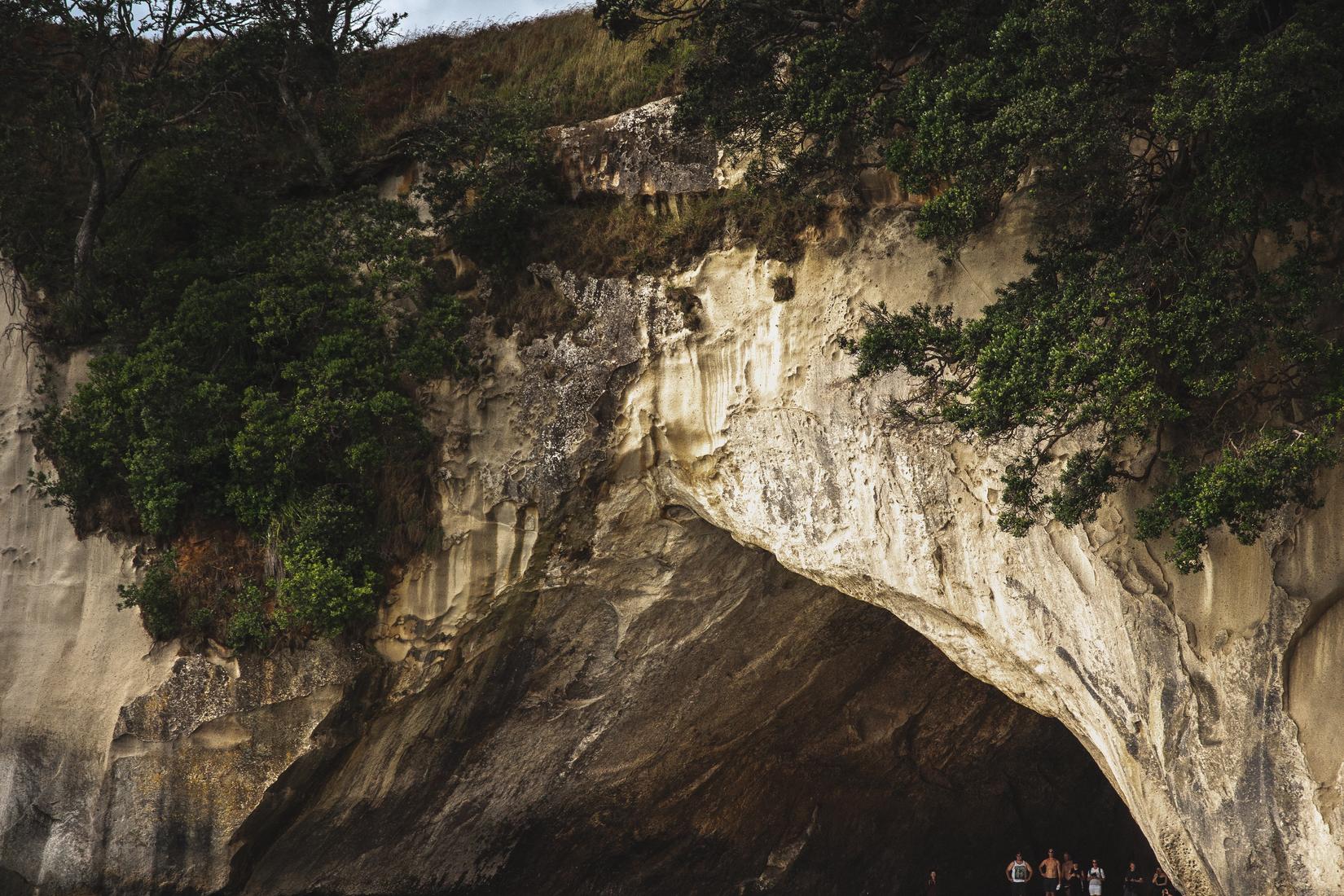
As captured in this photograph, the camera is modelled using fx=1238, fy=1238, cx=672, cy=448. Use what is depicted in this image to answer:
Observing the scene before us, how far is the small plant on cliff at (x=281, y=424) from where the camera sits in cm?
1572

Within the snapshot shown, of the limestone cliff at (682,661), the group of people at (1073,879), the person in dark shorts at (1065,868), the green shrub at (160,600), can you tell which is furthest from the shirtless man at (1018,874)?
the green shrub at (160,600)

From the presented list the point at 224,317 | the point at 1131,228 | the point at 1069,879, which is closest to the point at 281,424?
the point at 224,317

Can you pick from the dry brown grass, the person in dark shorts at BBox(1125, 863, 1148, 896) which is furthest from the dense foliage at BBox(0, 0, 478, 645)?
the person in dark shorts at BBox(1125, 863, 1148, 896)

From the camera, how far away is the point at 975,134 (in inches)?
454

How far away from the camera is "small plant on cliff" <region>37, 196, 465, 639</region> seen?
1572 cm

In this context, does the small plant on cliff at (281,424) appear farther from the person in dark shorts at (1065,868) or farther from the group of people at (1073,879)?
the person in dark shorts at (1065,868)

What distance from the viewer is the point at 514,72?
20016 millimetres

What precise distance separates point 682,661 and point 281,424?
6.55 m

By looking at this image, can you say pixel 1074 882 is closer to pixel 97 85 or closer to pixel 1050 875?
pixel 1050 875

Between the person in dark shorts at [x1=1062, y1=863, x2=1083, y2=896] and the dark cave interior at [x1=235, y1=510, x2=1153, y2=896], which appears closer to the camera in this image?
the dark cave interior at [x1=235, y1=510, x2=1153, y2=896]

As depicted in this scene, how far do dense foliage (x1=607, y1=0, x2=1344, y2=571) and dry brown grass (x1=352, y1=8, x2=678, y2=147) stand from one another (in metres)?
5.13

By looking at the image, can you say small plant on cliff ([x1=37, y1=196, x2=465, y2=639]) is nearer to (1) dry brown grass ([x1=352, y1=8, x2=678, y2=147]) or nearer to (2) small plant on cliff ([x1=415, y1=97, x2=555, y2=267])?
(2) small plant on cliff ([x1=415, y1=97, x2=555, y2=267])

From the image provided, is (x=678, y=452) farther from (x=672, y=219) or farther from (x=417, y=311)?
(x=417, y=311)

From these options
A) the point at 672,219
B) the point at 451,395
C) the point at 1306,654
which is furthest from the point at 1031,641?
the point at 451,395
